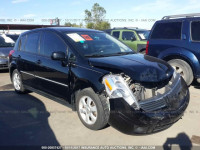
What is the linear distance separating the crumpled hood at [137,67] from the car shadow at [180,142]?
0.89m

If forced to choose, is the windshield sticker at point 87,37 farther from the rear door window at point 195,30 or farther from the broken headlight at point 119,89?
the rear door window at point 195,30

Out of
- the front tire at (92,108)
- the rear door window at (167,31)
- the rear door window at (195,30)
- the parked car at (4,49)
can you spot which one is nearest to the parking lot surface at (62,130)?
the front tire at (92,108)

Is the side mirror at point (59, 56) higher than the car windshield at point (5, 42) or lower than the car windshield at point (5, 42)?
lower

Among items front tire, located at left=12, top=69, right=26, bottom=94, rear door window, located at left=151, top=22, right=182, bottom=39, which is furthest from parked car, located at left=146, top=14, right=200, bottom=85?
front tire, located at left=12, top=69, right=26, bottom=94

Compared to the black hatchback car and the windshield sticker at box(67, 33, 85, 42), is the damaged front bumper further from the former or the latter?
the windshield sticker at box(67, 33, 85, 42)

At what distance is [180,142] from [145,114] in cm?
75

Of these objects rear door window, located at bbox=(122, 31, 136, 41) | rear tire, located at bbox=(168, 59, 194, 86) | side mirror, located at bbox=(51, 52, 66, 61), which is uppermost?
rear door window, located at bbox=(122, 31, 136, 41)

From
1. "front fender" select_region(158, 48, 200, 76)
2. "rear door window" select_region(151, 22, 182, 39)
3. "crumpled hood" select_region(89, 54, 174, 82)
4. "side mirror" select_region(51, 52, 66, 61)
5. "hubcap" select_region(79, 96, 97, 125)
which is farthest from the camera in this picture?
"rear door window" select_region(151, 22, 182, 39)

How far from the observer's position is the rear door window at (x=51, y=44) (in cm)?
391

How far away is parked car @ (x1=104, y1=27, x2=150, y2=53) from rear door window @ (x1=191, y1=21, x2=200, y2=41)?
4019mm

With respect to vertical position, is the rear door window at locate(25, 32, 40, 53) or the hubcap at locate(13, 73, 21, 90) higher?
the rear door window at locate(25, 32, 40, 53)

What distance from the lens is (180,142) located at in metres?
3.02

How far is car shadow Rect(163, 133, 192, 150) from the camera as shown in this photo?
2.88 m

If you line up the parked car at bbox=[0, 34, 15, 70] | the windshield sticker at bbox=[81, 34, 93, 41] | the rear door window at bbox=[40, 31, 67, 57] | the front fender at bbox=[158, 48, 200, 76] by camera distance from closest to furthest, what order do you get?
the rear door window at bbox=[40, 31, 67, 57] < the windshield sticker at bbox=[81, 34, 93, 41] < the front fender at bbox=[158, 48, 200, 76] < the parked car at bbox=[0, 34, 15, 70]
